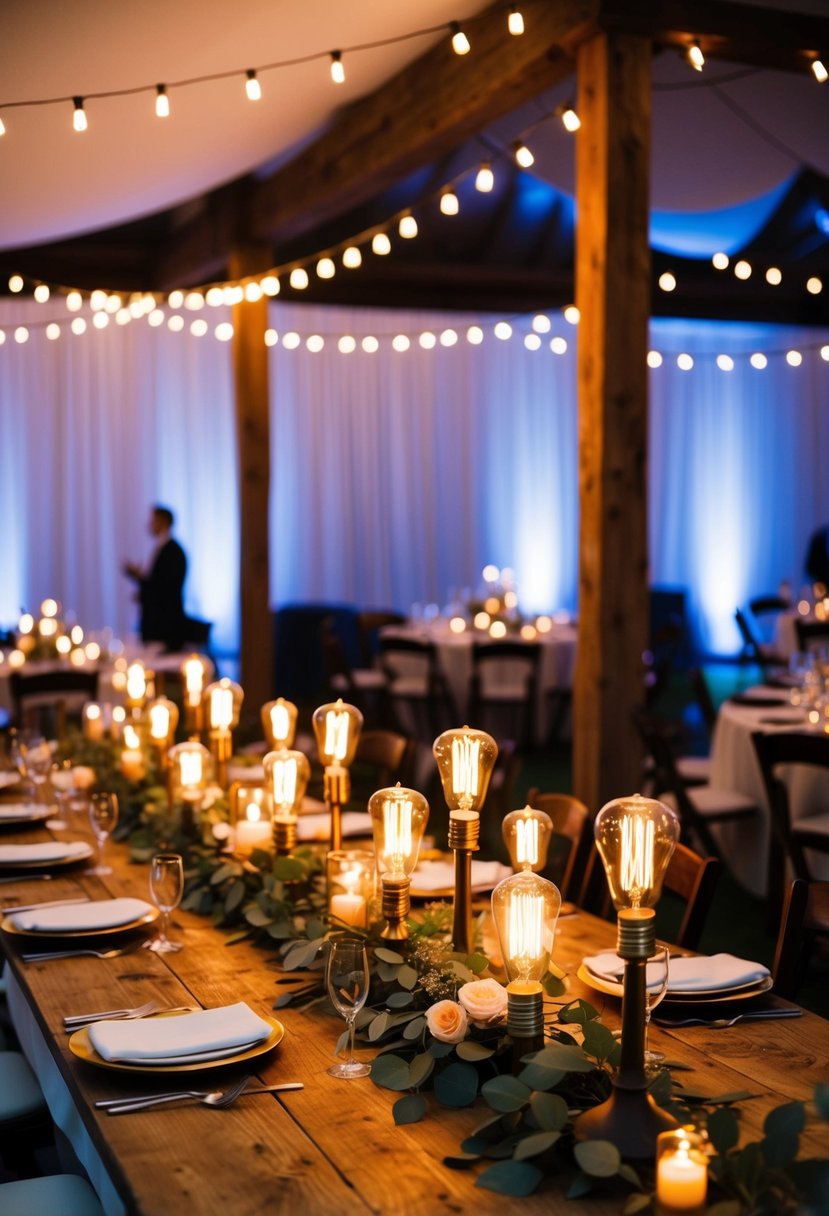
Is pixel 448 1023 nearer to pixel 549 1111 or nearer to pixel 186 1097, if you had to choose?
pixel 549 1111

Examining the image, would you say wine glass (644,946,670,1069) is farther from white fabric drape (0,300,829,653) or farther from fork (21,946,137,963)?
white fabric drape (0,300,829,653)

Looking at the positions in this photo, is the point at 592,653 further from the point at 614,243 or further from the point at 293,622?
the point at 293,622

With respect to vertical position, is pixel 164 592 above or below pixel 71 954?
above

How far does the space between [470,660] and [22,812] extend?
16.1 ft

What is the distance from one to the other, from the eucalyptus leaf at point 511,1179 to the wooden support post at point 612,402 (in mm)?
3347

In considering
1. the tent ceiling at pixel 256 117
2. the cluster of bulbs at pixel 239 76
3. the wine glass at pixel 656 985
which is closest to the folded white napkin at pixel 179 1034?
the wine glass at pixel 656 985

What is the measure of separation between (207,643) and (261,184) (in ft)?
12.3

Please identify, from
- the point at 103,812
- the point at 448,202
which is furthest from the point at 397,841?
the point at 448,202

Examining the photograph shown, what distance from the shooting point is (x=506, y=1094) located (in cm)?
154

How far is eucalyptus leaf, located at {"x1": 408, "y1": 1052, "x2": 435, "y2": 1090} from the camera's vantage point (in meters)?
1.67

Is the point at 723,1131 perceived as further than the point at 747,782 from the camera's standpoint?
No

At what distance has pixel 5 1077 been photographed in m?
2.53

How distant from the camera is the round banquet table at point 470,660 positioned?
8117 mm

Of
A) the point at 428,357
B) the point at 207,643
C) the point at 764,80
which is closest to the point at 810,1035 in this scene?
the point at 764,80
